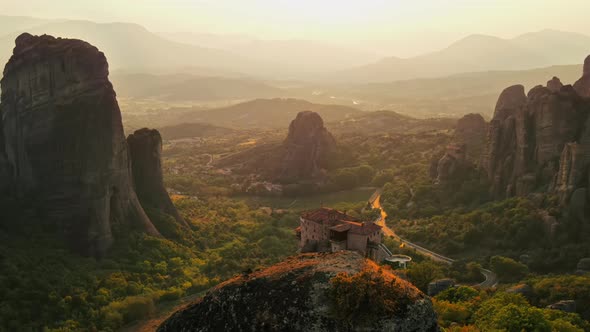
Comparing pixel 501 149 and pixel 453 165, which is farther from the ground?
pixel 501 149

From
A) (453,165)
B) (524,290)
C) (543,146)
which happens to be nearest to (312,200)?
(453,165)

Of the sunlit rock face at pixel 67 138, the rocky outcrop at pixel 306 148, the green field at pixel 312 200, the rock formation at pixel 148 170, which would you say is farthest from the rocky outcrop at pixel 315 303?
the rocky outcrop at pixel 306 148

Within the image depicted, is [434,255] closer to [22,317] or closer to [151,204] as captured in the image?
[151,204]

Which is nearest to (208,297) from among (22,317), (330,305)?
(330,305)

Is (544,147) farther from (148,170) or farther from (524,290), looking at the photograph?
(148,170)

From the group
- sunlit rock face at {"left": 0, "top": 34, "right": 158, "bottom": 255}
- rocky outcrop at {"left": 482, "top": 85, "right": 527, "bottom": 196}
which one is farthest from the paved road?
sunlit rock face at {"left": 0, "top": 34, "right": 158, "bottom": 255}

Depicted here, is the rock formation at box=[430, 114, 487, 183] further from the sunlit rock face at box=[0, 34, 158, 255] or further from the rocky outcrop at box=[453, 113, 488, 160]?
the sunlit rock face at box=[0, 34, 158, 255]

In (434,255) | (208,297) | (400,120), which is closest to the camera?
(208,297)

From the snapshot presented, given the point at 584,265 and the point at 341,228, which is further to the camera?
the point at 584,265
